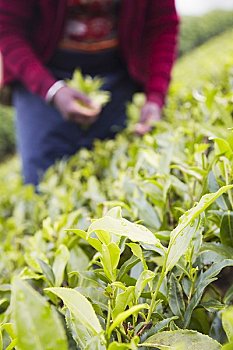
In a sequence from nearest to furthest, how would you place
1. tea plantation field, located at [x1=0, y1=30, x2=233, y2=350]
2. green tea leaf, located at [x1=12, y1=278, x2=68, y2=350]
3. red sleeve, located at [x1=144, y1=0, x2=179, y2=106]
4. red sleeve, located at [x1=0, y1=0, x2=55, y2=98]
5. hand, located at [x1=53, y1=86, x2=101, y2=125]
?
1. green tea leaf, located at [x1=12, y1=278, x2=68, y2=350]
2. tea plantation field, located at [x1=0, y1=30, x2=233, y2=350]
3. hand, located at [x1=53, y1=86, x2=101, y2=125]
4. red sleeve, located at [x1=0, y1=0, x2=55, y2=98]
5. red sleeve, located at [x1=144, y1=0, x2=179, y2=106]

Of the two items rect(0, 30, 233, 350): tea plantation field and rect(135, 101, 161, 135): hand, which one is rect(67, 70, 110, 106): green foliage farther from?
rect(0, 30, 233, 350): tea plantation field

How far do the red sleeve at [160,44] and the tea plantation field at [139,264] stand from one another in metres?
0.97

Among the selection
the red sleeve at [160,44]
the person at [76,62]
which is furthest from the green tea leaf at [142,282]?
the red sleeve at [160,44]

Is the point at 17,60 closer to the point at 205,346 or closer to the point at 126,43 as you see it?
the point at 126,43

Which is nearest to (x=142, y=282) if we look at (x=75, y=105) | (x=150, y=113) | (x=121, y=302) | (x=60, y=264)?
(x=121, y=302)

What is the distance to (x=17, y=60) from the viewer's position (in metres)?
2.24

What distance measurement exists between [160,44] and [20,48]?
68cm

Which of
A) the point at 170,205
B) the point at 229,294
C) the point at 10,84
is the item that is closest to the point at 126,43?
the point at 10,84

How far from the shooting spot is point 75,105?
2.10 metres

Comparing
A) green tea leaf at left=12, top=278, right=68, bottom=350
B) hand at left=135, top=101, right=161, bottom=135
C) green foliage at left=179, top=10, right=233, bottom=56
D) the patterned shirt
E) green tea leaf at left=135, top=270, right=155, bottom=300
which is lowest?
green foliage at left=179, top=10, right=233, bottom=56

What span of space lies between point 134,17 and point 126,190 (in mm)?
1366

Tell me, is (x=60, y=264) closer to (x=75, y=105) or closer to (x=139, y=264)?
(x=139, y=264)

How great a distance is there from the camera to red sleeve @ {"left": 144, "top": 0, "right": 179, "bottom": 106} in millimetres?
2371

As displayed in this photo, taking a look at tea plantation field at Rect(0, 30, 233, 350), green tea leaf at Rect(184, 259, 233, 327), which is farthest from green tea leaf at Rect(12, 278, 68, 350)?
green tea leaf at Rect(184, 259, 233, 327)
